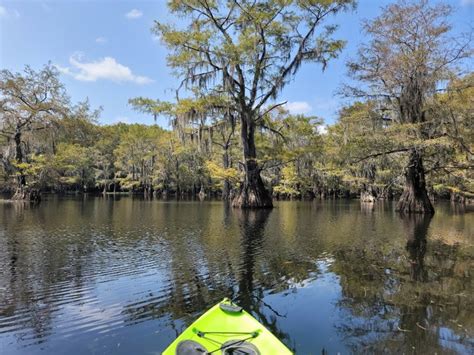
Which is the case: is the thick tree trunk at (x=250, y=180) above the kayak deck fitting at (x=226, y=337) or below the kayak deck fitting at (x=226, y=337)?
above

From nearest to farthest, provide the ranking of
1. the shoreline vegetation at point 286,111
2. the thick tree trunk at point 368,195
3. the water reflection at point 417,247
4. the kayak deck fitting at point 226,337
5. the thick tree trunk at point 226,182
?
the kayak deck fitting at point 226,337 < the water reflection at point 417,247 < the shoreline vegetation at point 286,111 < the thick tree trunk at point 368,195 < the thick tree trunk at point 226,182

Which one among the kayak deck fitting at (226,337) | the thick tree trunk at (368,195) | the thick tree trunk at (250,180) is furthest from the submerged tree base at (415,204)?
the kayak deck fitting at (226,337)

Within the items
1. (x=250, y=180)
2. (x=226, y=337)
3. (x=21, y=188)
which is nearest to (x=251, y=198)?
(x=250, y=180)

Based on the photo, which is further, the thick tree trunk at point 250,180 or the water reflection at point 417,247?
the thick tree trunk at point 250,180

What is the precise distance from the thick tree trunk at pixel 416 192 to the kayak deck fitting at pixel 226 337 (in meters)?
19.6

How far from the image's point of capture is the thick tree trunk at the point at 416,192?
2142cm

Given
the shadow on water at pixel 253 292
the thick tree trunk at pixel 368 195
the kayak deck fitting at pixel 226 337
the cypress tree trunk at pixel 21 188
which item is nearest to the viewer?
the kayak deck fitting at pixel 226 337

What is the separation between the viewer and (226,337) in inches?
153

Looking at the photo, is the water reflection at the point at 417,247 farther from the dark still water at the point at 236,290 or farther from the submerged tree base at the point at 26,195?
the submerged tree base at the point at 26,195

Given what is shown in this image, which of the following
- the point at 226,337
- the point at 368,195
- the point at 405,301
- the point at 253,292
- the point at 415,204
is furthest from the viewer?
the point at 368,195

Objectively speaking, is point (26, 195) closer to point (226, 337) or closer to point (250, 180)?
point (250, 180)

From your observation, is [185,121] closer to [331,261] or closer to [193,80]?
[193,80]

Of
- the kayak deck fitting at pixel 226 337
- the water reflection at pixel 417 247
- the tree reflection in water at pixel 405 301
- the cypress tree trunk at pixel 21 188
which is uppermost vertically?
the cypress tree trunk at pixel 21 188

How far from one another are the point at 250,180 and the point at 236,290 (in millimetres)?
17791
